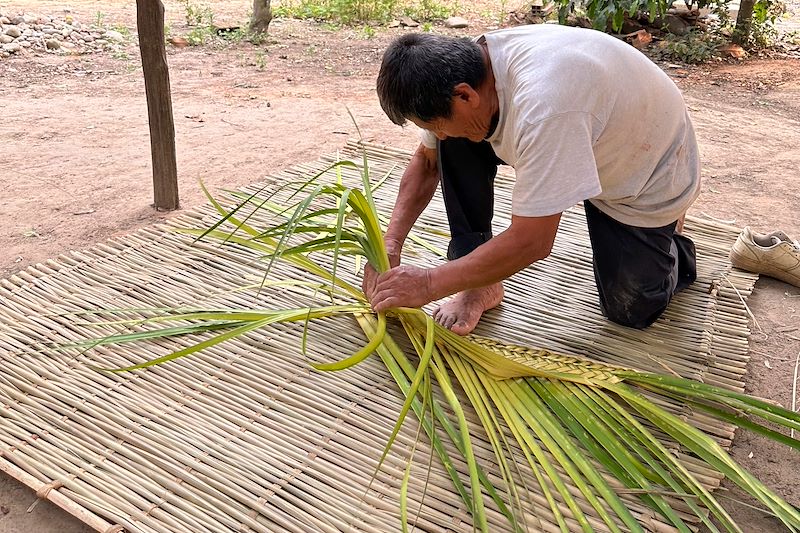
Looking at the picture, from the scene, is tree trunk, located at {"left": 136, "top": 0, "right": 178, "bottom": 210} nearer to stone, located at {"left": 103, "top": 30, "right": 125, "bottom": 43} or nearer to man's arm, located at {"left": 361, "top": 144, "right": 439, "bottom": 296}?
man's arm, located at {"left": 361, "top": 144, "right": 439, "bottom": 296}

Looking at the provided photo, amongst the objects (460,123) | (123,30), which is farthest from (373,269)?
(123,30)

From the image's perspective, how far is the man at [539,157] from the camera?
4.95 feet

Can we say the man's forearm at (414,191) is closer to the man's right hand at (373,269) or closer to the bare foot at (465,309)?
the man's right hand at (373,269)

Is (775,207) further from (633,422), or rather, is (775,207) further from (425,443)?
(425,443)

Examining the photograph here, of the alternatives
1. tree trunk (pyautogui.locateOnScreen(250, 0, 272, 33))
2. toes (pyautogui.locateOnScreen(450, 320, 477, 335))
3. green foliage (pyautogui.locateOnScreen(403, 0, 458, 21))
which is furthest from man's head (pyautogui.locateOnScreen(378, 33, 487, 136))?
green foliage (pyautogui.locateOnScreen(403, 0, 458, 21))

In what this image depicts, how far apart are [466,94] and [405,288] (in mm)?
455

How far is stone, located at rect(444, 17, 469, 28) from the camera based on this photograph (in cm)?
745

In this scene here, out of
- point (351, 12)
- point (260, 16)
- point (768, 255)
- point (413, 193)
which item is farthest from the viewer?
point (351, 12)

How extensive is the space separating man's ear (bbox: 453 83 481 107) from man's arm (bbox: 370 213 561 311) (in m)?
0.27

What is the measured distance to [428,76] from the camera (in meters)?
1.49

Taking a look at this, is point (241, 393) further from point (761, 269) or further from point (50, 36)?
point (50, 36)

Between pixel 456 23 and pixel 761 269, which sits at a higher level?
pixel 456 23

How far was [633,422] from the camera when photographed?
1.54 metres

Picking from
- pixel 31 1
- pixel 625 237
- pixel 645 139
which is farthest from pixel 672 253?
pixel 31 1
